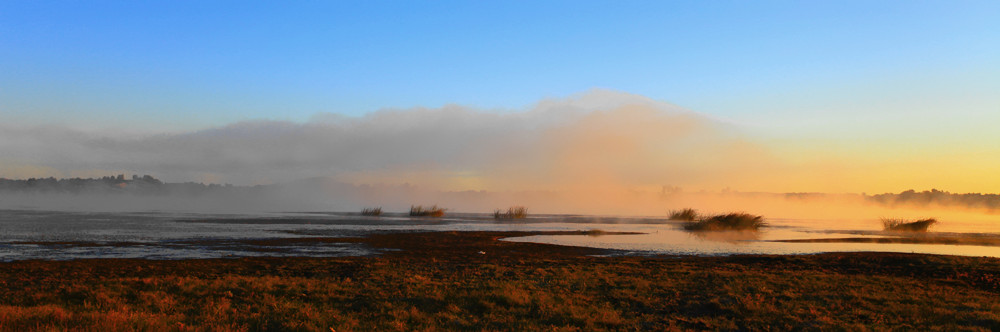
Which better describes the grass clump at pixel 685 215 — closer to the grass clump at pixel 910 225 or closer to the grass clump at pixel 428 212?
the grass clump at pixel 910 225

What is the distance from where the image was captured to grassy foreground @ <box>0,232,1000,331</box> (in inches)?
466

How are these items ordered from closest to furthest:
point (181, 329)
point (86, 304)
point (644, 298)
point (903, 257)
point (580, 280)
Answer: point (181, 329), point (86, 304), point (644, 298), point (580, 280), point (903, 257)

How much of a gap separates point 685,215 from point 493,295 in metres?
65.4

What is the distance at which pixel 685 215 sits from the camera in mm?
75188

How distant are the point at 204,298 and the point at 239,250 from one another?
53.3 ft

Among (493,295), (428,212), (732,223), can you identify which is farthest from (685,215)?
(493,295)

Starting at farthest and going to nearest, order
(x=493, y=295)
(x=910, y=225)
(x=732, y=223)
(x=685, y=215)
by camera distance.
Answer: (x=685, y=215), (x=732, y=223), (x=910, y=225), (x=493, y=295)

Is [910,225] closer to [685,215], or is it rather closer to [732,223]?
[732,223]

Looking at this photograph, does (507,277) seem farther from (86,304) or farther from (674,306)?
(86,304)

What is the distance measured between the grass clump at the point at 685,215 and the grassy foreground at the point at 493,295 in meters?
48.8

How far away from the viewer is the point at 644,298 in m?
15.1

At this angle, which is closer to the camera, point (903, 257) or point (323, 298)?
point (323, 298)

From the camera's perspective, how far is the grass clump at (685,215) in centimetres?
7312

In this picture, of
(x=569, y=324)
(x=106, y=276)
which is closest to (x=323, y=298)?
(x=569, y=324)
